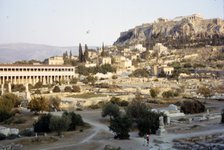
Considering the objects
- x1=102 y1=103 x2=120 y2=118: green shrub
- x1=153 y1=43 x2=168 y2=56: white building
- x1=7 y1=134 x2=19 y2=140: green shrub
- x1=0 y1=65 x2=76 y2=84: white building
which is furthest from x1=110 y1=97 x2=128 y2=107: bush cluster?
x1=153 y1=43 x2=168 y2=56: white building

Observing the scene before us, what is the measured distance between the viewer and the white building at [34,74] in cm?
8775

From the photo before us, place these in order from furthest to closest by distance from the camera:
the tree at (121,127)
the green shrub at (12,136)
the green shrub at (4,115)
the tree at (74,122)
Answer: the green shrub at (4,115)
the tree at (74,122)
the green shrub at (12,136)
the tree at (121,127)

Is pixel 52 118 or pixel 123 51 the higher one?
pixel 123 51

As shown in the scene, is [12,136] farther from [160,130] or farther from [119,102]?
[119,102]

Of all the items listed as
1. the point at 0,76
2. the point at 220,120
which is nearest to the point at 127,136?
the point at 220,120

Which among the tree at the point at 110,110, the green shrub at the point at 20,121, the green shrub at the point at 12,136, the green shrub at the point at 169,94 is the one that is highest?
the green shrub at the point at 169,94

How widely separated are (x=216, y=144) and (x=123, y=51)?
432ft

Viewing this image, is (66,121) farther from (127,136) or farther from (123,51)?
(123,51)

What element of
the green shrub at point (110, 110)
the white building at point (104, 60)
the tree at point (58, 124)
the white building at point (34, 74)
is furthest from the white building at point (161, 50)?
the tree at point (58, 124)

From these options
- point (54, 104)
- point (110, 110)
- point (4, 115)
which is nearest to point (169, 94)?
point (54, 104)

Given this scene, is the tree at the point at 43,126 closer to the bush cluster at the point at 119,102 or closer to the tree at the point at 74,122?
the tree at the point at 74,122

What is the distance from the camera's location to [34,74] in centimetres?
9156

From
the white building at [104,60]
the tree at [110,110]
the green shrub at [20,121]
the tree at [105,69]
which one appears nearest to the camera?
the tree at [110,110]

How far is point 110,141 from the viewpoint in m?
27.1
